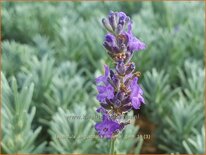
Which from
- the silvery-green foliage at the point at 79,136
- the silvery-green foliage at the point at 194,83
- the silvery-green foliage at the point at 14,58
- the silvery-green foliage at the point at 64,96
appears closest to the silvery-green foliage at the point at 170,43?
the silvery-green foliage at the point at 194,83

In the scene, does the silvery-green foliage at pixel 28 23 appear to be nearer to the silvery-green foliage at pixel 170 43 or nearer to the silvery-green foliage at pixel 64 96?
the silvery-green foliage at pixel 170 43

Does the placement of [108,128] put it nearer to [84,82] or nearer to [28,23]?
[84,82]

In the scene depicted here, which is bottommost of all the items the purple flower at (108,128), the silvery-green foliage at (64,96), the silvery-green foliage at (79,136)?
the silvery-green foliage at (79,136)

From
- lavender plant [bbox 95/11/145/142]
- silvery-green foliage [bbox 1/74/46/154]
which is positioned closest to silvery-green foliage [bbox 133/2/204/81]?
silvery-green foliage [bbox 1/74/46/154]

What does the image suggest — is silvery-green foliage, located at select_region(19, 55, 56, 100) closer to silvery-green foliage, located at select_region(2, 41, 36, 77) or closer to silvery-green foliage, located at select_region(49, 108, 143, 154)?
silvery-green foliage, located at select_region(2, 41, 36, 77)

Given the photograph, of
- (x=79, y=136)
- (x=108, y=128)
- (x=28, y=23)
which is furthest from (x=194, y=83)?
(x=28, y=23)

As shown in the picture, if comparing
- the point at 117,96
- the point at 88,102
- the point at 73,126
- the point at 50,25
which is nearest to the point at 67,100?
the point at 88,102

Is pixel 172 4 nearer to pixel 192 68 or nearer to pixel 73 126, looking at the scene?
pixel 192 68
